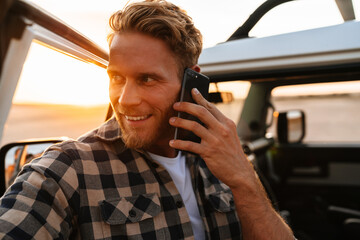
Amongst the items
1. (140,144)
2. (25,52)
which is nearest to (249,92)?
(140,144)

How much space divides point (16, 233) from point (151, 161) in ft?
2.38

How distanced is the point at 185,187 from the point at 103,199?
0.49 m

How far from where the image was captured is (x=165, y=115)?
1.62 m

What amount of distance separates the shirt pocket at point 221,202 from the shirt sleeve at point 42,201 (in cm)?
71

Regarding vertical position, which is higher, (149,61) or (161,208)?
(149,61)

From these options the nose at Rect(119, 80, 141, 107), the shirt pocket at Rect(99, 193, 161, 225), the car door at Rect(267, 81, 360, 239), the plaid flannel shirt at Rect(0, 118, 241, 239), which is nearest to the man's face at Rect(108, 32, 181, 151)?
the nose at Rect(119, 80, 141, 107)

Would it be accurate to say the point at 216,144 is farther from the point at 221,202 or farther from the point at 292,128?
the point at 292,128

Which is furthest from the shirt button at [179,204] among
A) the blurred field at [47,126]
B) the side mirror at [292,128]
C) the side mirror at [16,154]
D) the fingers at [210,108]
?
the blurred field at [47,126]

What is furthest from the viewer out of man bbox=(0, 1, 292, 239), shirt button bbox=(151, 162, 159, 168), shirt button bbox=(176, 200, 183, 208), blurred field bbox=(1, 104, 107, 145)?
blurred field bbox=(1, 104, 107, 145)

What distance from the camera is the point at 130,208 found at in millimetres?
1420

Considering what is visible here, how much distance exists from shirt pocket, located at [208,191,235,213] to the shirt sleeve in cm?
71

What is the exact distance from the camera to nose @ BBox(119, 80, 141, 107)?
4.92 ft

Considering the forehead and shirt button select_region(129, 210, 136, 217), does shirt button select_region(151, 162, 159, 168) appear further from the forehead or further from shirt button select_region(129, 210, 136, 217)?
the forehead

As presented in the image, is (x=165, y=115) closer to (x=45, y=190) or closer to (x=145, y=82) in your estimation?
(x=145, y=82)
